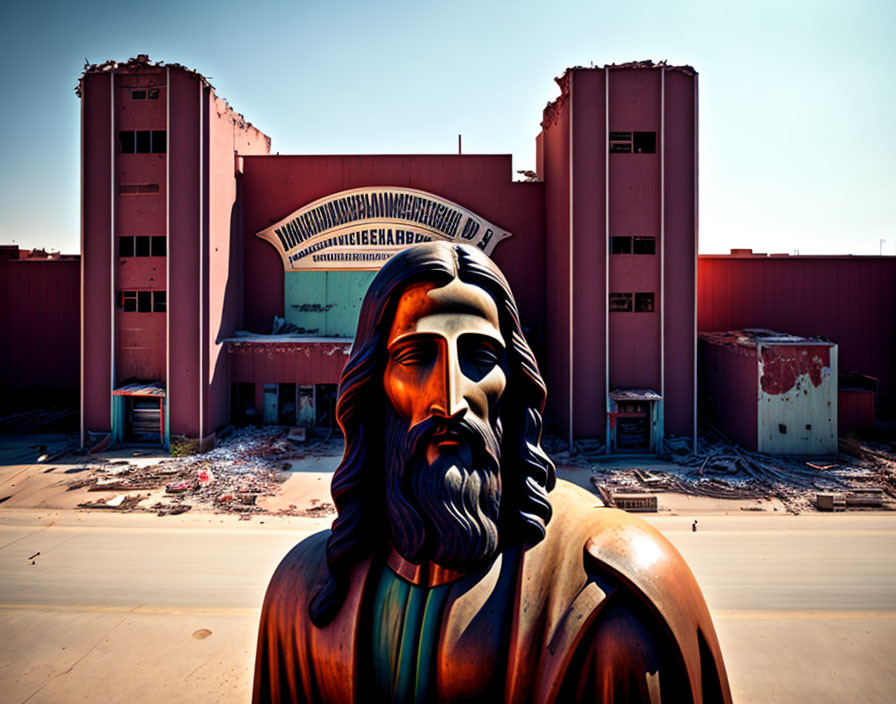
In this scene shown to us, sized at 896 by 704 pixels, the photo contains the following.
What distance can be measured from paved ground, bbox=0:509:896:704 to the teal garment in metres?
3.79

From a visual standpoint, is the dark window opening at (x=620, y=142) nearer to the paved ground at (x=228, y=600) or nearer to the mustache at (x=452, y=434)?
the paved ground at (x=228, y=600)

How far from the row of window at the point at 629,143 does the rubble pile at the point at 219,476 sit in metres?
12.4

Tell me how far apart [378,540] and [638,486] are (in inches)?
466

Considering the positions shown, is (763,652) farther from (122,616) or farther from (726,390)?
(726,390)

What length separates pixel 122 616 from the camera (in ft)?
20.9

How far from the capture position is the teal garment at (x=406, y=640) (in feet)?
6.47

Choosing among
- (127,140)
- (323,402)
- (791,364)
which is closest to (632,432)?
(791,364)

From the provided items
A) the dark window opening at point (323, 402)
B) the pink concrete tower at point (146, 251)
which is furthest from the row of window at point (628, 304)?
the pink concrete tower at point (146, 251)

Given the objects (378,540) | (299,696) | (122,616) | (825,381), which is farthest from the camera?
(825,381)

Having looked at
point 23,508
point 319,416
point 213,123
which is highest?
point 213,123

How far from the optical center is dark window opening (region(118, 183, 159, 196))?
635 inches

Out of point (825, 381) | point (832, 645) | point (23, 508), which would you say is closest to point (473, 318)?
point (832, 645)

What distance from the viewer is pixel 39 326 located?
20.4m

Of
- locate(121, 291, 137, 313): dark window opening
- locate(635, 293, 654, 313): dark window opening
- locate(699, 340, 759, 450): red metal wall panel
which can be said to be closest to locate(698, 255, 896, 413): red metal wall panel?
locate(699, 340, 759, 450): red metal wall panel
